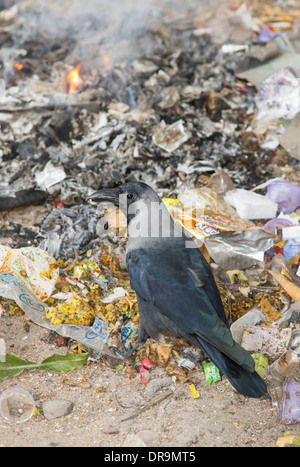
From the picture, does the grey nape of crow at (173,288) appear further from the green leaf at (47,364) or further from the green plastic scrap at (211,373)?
the green leaf at (47,364)

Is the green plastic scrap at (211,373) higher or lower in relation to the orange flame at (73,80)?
lower

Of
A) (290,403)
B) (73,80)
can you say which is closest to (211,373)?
(290,403)

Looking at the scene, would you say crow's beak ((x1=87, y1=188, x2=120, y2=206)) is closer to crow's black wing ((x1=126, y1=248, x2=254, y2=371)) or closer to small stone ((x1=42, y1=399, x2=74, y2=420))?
crow's black wing ((x1=126, y1=248, x2=254, y2=371))

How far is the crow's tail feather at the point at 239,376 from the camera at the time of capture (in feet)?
8.95

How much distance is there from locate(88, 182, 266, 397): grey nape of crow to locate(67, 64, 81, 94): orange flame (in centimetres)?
225

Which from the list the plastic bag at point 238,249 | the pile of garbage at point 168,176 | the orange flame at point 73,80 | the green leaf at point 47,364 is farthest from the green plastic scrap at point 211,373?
the orange flame at point 73,80

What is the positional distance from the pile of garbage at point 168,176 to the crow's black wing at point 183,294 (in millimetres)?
315

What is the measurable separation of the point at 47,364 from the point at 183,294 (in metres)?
0.89

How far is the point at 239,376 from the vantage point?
9.02 feet

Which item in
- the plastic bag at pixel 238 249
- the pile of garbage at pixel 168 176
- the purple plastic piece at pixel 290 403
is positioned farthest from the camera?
the plastic bag at pixel 238 249

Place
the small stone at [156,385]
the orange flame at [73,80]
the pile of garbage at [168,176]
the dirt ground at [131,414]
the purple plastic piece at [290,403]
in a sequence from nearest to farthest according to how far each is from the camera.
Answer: the dirt ground at [131,414] → the purple plastic piece at [290,403] → the small stone at [156,385] → the pile of garbage at [168,176] → the orange flame at [73,80]

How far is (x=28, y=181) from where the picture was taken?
443 cm

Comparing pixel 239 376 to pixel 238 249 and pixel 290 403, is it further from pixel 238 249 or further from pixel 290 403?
pixel 238 249
